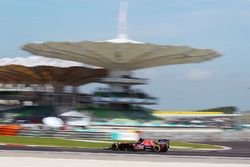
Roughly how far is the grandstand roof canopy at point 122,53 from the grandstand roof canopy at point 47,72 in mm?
12425

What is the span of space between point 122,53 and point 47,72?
25.1 m

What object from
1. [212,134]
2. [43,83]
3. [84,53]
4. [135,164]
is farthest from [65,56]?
[135,164]

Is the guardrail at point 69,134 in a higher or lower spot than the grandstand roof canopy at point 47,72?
lower

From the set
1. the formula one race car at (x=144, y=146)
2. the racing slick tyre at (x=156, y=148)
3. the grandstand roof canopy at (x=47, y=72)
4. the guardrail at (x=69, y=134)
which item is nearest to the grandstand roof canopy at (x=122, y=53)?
the grandstand roof canopy at (x=47, y=72)

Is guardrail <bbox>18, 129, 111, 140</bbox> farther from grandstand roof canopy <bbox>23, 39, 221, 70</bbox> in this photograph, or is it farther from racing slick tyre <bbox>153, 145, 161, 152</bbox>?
grandstand roof canopy <bbox>23, 39, 221, 70</bbox>

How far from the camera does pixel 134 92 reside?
10019 centimetres

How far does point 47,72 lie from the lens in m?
108

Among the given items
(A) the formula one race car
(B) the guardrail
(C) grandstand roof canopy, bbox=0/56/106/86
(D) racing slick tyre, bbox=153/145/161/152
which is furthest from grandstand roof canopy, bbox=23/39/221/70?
(D) racing slick tyre, bbox=153/145/161/152

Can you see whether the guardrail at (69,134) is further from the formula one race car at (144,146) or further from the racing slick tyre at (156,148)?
the racing slick tyre at (156,148)

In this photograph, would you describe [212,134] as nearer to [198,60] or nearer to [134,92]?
[198,60]

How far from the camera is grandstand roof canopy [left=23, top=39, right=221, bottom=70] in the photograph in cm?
8656

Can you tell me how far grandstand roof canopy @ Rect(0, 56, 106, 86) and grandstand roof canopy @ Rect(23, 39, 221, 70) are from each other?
40.8ft

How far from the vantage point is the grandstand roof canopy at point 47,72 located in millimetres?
106369

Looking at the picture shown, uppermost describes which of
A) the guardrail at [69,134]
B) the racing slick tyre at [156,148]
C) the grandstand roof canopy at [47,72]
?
the grandstand roof canopy at [47,72]
